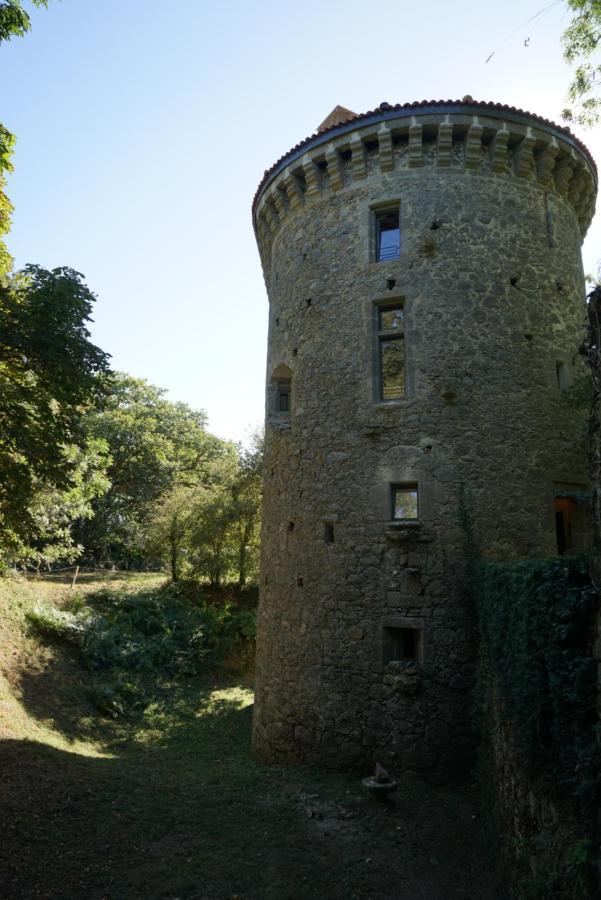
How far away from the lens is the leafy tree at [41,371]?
8.22 meters

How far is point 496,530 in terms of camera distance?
9.59m

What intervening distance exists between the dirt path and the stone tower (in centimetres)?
105

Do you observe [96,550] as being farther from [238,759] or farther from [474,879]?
[474,879]

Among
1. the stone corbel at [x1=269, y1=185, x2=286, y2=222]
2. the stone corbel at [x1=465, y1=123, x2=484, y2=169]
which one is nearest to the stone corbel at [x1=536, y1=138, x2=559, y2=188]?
the stone corbel at [x1=465, y1=123, x2=484, y2=169]

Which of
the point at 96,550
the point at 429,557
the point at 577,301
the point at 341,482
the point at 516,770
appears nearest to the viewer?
the point at 516,770

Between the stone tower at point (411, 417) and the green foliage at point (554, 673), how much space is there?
107 inches

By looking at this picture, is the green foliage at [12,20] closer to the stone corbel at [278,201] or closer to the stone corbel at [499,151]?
the stone corbel at [278,201]

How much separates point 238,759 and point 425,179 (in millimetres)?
11824

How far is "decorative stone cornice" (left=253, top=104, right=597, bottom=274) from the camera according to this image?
10.7 metres

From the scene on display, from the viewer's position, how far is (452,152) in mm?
10906

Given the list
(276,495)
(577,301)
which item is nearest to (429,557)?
(276,495)

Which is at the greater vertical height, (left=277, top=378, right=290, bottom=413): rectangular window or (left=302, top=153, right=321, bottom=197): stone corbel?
(left=302, top=153, right=321, bottom=197): stone corbel

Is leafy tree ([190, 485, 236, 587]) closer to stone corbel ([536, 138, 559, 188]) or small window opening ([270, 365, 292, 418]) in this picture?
small window opening ([270, 365, 292, 418])

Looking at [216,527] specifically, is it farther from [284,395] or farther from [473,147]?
[473,147]
